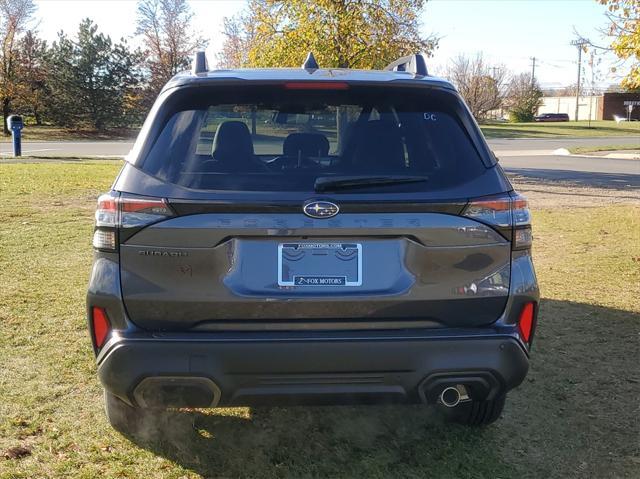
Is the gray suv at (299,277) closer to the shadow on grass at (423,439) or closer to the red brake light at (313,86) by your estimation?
the red brake light at (313,86)

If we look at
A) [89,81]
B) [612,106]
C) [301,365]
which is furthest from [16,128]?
[612,106]

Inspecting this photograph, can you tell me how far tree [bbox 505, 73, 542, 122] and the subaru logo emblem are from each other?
2893 inches

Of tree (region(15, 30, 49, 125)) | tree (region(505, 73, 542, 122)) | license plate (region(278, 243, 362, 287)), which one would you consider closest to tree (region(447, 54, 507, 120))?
tree (region(505, 73, 542, 122))

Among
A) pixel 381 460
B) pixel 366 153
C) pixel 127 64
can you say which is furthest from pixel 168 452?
pixel 127 64

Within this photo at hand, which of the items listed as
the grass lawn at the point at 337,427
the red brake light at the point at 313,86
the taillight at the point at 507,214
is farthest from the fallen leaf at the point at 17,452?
the taillight at the point at 507,214

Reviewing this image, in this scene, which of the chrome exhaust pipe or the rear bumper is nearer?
the rear bumper

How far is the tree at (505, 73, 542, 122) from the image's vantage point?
Answer: 72125mm

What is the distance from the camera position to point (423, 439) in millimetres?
3465

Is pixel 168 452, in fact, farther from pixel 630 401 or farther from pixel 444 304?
pixel 630 401

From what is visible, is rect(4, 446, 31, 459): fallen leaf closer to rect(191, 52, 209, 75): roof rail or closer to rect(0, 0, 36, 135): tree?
rect(191, 52, 209, 75): roof rail

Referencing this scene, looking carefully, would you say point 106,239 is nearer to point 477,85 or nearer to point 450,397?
point 450,397

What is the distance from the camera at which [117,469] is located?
312 cm

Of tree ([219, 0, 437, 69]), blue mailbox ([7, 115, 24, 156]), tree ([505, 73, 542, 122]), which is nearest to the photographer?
tree ([219, 0, 437, 69])

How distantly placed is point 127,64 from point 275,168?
47271 mm
